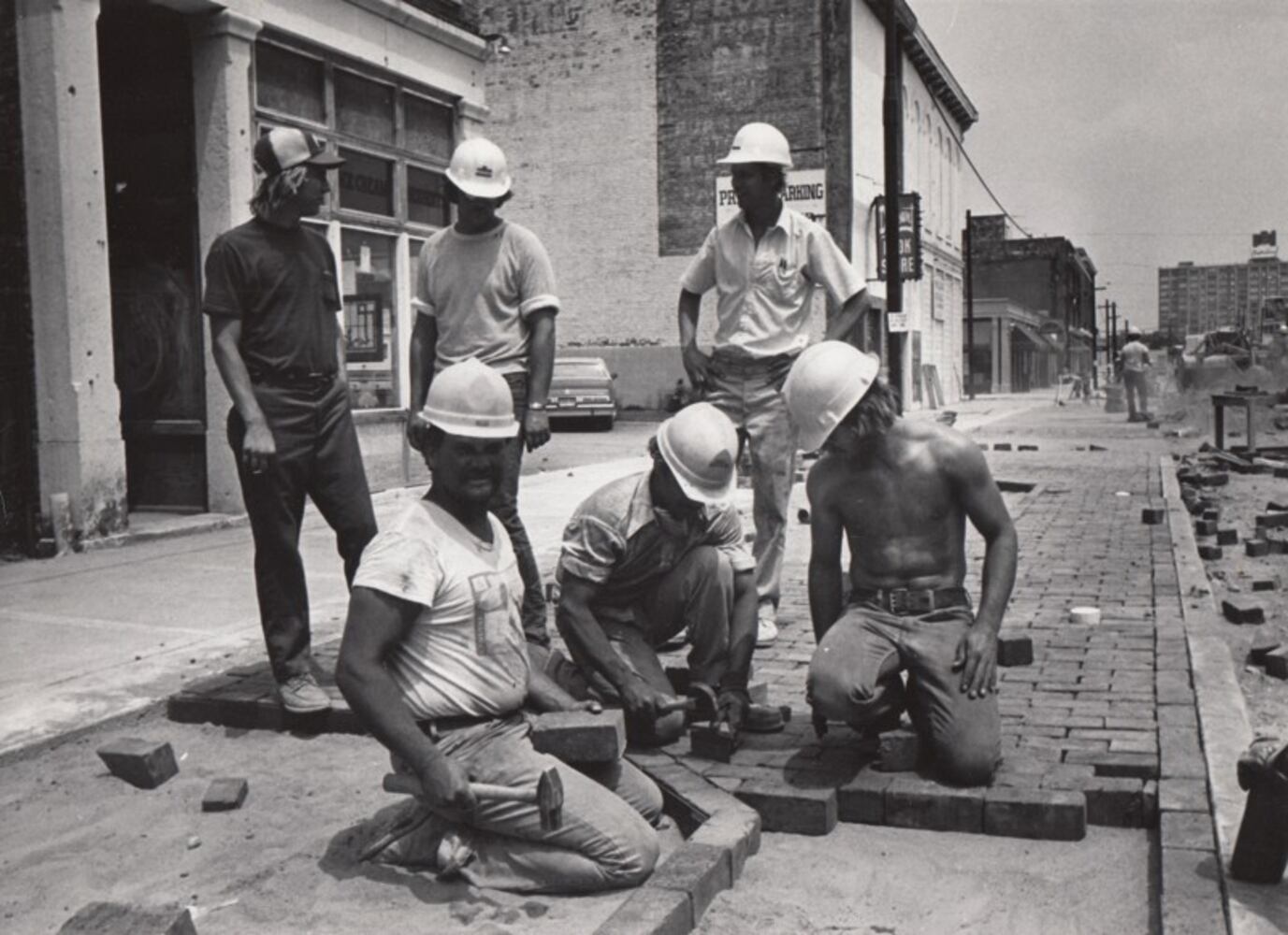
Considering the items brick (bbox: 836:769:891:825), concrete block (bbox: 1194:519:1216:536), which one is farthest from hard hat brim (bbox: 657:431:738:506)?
concrete block (bbox: 1194:519:1216:536)

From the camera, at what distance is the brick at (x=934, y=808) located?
4094 millimetres

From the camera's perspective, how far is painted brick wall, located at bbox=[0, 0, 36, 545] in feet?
30.1

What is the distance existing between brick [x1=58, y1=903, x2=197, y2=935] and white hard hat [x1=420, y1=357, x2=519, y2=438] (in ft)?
4.73

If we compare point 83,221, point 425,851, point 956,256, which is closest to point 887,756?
point 425,851

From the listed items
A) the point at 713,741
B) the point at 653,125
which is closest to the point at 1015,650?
the point at 713,741

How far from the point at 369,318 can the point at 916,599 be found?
933 cm

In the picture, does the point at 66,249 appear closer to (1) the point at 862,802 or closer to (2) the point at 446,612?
(2) the point at 446,612

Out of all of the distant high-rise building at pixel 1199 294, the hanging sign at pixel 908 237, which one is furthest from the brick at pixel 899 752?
the distant high-rise building at pixel 1199 294

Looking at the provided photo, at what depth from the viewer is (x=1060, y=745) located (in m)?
4.66

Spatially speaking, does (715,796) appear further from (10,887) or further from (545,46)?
(545,46)

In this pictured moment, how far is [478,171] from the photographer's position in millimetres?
5766

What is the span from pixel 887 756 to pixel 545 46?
3069 cm

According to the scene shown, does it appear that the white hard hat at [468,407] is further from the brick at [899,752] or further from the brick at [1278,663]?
the brick at [1278,663]

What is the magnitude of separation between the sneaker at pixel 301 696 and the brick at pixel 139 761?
56cm
